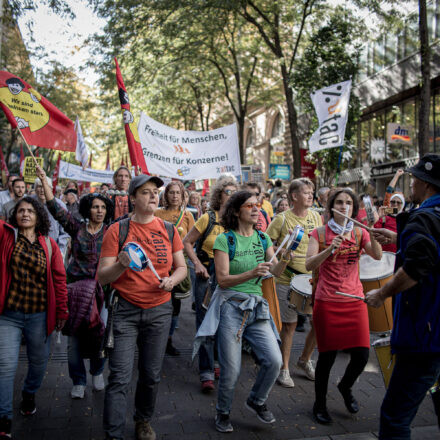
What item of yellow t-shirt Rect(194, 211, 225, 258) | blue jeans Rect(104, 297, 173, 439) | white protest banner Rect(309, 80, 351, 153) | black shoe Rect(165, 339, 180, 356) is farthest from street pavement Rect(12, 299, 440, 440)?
white protest banner Rect(309, 80, 351, 153)

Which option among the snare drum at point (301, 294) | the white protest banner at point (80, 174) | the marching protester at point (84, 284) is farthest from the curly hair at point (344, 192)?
the white protest banner at point (80, 174)

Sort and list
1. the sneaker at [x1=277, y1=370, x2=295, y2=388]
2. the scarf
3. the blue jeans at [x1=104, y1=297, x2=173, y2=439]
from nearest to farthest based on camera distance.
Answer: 1. the blue jeans at [x1=104, y1=297, x2=173, y2=439]
2. the scarf
3. the sneaker at [x1=277, y1=370, x2=295, y2=388]

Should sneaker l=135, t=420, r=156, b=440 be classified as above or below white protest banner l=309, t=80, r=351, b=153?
below

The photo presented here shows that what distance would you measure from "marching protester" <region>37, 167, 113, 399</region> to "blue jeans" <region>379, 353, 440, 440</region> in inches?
109

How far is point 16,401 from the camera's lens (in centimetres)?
449

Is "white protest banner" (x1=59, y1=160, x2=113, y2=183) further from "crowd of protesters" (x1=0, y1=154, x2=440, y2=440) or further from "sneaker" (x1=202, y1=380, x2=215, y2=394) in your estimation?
"sneaker" (x1=202, y1=380, x2=215, y2=394)

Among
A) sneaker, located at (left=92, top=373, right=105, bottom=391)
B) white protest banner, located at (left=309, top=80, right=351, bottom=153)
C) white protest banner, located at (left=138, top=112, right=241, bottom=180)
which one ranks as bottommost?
sneaker, located at (left=92, top=373, right=105, bottom=391)

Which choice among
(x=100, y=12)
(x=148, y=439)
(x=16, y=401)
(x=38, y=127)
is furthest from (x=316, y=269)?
(x=100, y=12)

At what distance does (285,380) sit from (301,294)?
94cm

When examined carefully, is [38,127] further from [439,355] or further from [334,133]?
[334,133]

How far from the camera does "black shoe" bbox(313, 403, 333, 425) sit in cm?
416

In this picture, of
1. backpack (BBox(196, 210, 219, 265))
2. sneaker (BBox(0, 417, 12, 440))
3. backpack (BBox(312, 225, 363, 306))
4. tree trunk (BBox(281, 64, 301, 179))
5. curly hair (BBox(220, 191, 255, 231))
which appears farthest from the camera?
tree trunk (BBox(281, 64, 301, 179))

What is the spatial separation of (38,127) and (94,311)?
3.25 meters

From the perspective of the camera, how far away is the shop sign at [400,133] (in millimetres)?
19641
